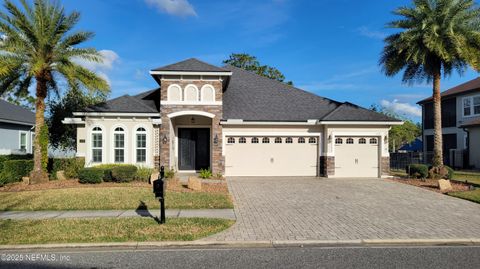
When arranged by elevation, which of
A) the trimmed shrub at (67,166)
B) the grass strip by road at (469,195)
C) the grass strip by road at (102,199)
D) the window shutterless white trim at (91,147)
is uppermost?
the window shutterless white trim at (91,147)

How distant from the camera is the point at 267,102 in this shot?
68.6 ft

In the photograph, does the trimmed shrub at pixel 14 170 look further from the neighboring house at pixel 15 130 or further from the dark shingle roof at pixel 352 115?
the dark shingle roof at pixel 352 115

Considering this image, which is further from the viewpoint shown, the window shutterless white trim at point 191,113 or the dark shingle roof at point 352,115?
the dark shingle roof at point 352,115

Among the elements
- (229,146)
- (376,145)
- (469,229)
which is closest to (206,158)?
Answer: (229,146)

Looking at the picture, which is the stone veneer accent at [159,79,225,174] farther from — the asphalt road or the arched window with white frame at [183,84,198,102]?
the asphalt road

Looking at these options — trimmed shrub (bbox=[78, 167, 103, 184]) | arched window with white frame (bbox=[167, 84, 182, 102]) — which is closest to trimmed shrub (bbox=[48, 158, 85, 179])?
trimmed shrub (bbox=[78, 167, 103, 184])

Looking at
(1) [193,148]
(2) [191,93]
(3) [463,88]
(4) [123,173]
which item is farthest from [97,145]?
(3) [463,88]

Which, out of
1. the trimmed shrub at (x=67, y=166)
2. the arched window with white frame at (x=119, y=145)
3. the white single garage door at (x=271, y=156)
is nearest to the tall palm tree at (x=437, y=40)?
the white single garage door at (x=271, y=156)

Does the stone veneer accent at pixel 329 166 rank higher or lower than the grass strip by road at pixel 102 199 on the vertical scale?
higher

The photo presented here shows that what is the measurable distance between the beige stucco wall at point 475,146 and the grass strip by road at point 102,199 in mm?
22810

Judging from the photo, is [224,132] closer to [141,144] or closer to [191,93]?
[191,93]

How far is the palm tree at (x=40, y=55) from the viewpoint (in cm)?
1430

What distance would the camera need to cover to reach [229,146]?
1930 centimetres

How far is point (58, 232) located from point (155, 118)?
10939mm
